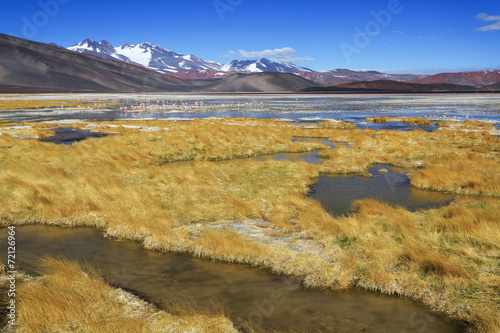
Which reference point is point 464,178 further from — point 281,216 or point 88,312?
point 88,312

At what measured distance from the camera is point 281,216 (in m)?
11.8

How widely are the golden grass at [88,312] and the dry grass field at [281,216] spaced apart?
0.20 ft

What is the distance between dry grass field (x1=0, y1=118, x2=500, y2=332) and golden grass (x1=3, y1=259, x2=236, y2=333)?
0.20ft

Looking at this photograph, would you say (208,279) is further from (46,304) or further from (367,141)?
(367,141)

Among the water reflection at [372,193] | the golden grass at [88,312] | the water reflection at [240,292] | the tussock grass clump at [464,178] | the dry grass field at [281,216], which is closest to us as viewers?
the golden grass at [88,312]

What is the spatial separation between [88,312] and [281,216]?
6.95m

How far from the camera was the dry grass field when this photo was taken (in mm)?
7559

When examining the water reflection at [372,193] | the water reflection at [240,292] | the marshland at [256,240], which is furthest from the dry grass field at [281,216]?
the water reflection at [372,193]

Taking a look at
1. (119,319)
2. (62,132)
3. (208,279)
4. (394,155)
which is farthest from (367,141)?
(62,132)

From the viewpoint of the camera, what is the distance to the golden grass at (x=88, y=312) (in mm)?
5902

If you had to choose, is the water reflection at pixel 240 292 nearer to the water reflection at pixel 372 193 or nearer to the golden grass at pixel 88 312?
the golden grass at pixel 88 312

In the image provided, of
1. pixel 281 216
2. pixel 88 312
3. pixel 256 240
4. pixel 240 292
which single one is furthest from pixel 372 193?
pixel 88 312

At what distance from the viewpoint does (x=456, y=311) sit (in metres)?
6.64

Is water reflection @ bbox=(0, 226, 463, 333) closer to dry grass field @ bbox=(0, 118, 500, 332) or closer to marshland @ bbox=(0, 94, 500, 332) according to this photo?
marshland @ bbox=(0, 94, 500, 332)
